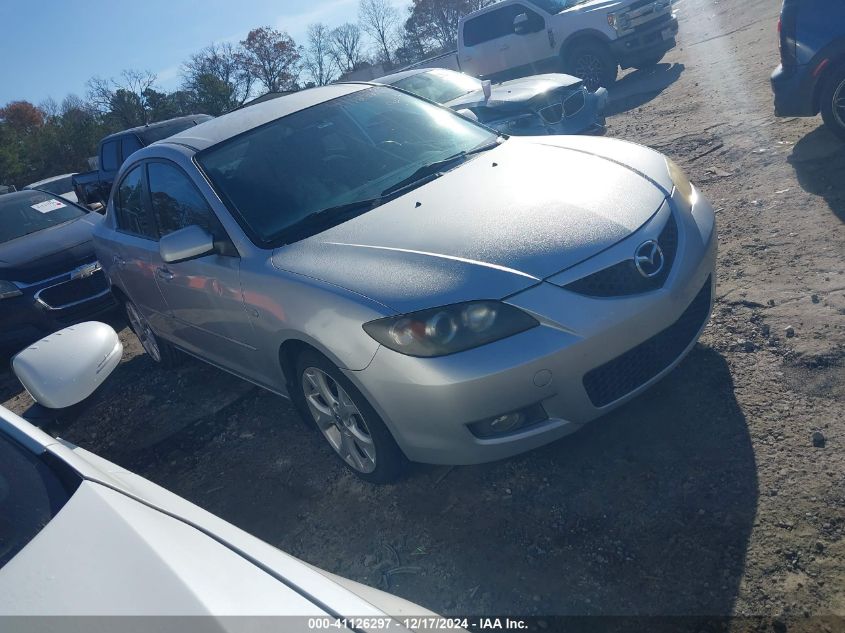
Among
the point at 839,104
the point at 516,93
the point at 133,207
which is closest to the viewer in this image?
the point at 133,207

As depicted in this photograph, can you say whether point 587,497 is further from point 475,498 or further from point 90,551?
point 90,551

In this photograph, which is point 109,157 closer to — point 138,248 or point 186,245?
point 138,248

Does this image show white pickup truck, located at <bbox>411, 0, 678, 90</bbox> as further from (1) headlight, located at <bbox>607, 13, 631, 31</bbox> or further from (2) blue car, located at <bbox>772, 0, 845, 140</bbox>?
(2) blue car, located at <bbox>772, 0, 845, 140</bbox>

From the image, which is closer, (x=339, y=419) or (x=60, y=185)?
(x=339, y=419)

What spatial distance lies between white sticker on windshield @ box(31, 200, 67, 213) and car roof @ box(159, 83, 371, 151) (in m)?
4.84

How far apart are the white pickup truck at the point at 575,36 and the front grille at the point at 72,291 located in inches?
327

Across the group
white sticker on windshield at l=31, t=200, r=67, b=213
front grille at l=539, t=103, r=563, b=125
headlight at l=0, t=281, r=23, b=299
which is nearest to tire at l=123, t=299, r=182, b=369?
headlight at l=0, t=281, r=23, b=299

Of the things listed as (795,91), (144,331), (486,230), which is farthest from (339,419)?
(795,91)

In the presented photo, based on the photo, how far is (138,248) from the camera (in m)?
4.57

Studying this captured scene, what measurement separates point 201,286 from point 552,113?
17.5 feet

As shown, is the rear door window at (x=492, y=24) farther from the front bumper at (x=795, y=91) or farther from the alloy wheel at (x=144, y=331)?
the alloy wheel at (x=144, y=331)

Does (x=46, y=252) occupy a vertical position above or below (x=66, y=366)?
below

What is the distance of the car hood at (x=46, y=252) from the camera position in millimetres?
6754

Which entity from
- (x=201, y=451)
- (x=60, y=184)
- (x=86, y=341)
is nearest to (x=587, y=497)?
(x=86, y=341)
